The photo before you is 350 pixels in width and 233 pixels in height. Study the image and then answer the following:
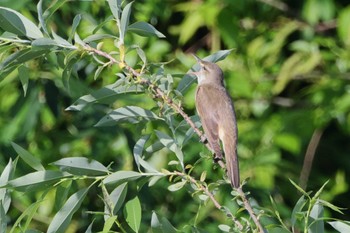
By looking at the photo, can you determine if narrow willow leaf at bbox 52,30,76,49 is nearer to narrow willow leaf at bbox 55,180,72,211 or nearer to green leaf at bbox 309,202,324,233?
narrow willow leaf at bbox 55,180,72,211

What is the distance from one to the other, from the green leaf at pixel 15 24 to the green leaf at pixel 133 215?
619 millimetres

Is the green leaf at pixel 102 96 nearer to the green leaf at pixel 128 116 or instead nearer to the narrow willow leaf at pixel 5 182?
the green leaf at pixel 128 116

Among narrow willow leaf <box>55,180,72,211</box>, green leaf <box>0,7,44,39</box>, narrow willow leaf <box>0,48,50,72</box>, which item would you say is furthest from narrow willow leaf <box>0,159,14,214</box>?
green leaf <box>0,7,44,39</box>

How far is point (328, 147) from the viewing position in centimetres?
848

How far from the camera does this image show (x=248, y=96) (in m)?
7.57

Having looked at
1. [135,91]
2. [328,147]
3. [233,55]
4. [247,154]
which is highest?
[135,91]

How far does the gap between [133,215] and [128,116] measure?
0.38 m

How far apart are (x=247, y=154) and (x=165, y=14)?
129 centimetres

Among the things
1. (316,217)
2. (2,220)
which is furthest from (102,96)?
(316,217)

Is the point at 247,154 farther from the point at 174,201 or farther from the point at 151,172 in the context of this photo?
the point at 151,172

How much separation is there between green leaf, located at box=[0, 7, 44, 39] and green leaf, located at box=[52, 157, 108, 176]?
0.44 meters

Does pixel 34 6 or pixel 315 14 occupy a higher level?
pixel 34 6

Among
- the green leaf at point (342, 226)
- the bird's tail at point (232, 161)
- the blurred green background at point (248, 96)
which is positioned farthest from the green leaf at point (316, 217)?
the blurred green background at point (248, 96)

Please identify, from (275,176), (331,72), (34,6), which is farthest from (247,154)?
(34,6)
